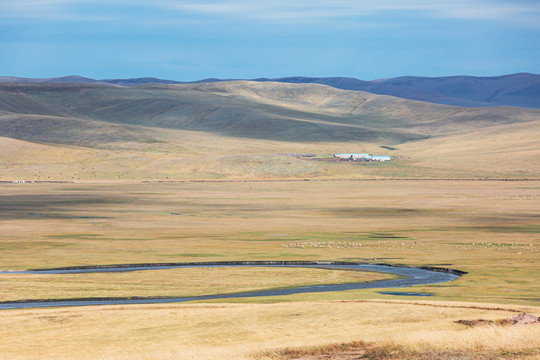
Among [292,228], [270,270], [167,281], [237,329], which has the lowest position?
[292,228]

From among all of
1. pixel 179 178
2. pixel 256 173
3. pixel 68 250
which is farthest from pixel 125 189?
pixel 68 250

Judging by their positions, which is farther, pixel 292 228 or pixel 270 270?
pixel 292 228

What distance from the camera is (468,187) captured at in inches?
6206

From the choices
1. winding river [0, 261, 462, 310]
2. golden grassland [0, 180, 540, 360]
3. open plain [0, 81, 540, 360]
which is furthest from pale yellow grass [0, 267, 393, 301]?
winding river [0, 261, 462, 310]

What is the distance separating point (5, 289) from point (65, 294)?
3.97 metres

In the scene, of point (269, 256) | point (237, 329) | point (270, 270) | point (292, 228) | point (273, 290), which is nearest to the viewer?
point (237, 329)

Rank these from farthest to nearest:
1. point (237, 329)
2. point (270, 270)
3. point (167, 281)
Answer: point (270, 270) → point (167, 281) → point (237, 329)

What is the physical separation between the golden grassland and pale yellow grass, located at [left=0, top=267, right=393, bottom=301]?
31 centimetres

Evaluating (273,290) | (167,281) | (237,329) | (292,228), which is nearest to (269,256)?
(167,281)

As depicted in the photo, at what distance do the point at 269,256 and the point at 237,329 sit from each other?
31.6m

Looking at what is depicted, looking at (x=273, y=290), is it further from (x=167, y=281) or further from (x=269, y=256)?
(x=269, y=256)

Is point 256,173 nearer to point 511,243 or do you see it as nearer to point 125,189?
point 125,189

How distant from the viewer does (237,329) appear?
112 feet

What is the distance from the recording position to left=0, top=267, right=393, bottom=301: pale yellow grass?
47.6 meters
